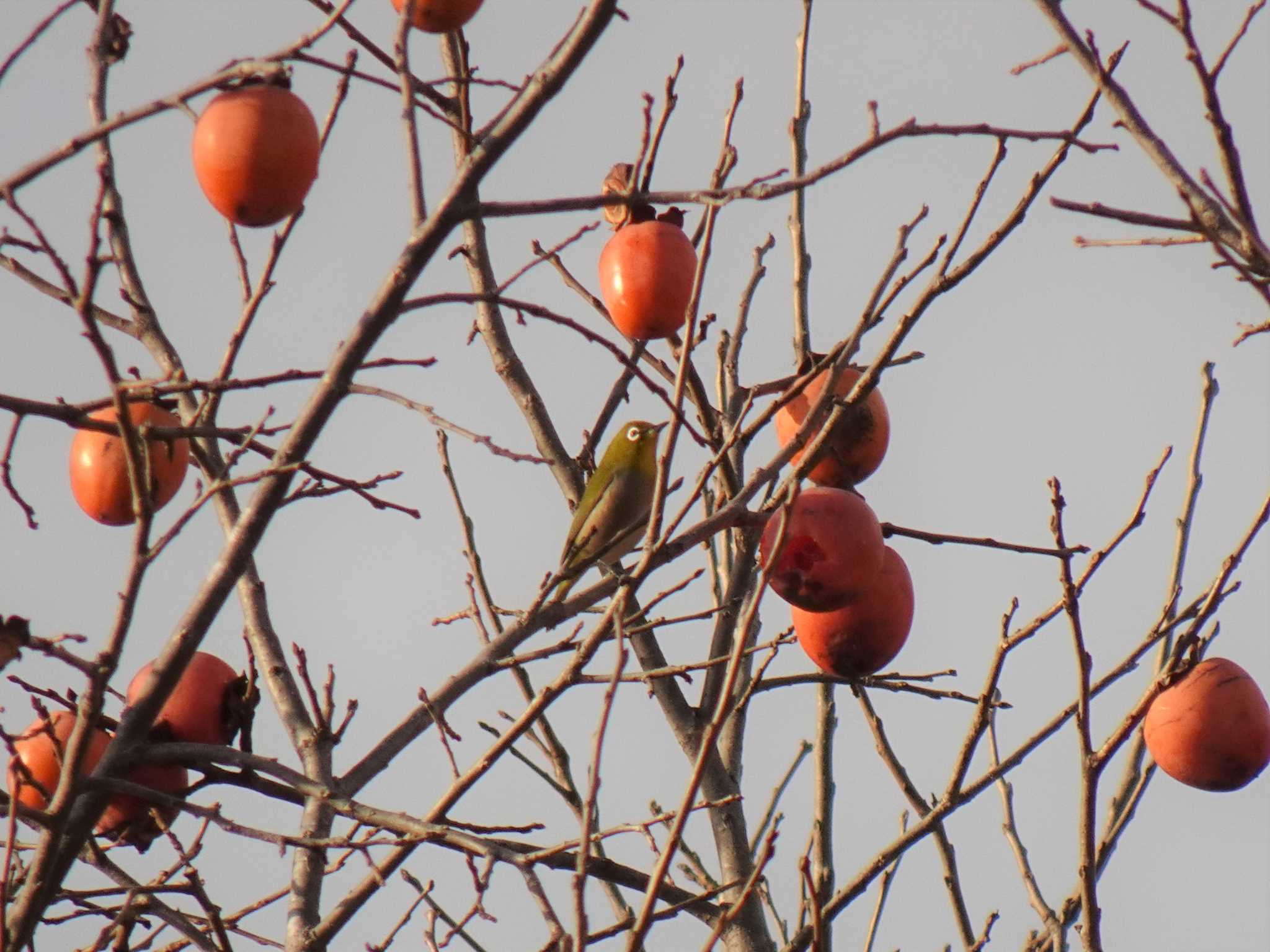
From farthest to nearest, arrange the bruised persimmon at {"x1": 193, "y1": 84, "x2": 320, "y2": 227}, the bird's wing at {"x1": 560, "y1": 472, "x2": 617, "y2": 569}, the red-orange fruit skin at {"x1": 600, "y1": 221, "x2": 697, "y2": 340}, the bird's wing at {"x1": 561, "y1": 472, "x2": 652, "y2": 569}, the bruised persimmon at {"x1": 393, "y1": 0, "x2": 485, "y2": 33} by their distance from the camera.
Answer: the bird's wing at {"x1": 560, "y1": 472, "x2": 617, "y2": 569}, the bird's wing at {"x1": 561, "y1": 472, "x2": 652, "y2": 569}, the red-orange fruit skin at {"x1": 600, "y1": 221, "x2": 697, "y2": 340}, the bruised persimmon at {"x1": 393, "y1": 0, "x2": 485, "y2": 33}, the bruised persimmon at {"x1": 193, "y1": 84, "x2": 320, "y2": 227}

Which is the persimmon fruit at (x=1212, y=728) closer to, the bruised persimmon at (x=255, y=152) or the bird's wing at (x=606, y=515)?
the bird's wing at (x=606, y=515)

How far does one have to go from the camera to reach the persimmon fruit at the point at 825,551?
306 centimetres

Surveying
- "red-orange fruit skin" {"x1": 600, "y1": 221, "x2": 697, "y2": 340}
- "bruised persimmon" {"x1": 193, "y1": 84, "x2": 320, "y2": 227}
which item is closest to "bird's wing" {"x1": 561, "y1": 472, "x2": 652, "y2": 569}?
"red-orange fruit skin" {"x1": 600, "y1": 221, "x2": 697, "y2": 340}

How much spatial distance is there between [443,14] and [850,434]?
1.37 m

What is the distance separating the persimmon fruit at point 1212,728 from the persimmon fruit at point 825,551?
0.82 m

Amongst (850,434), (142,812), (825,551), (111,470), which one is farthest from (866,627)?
(111,470)

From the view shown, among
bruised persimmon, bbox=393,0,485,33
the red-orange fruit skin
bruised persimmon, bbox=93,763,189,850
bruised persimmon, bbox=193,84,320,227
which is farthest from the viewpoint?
the red-orange fruit skin

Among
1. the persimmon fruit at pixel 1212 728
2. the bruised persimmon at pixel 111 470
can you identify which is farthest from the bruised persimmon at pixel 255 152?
the persimmon fruit at pixel 1212 728

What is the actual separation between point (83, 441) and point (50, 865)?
127 cm

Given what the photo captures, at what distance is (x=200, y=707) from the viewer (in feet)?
9.95

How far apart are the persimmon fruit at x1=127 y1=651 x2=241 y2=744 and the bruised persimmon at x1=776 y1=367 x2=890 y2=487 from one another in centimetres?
140

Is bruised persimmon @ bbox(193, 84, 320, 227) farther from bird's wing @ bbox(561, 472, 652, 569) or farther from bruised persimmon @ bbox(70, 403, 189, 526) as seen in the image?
bird's wing @ bbox(561, 472, 652, 569)

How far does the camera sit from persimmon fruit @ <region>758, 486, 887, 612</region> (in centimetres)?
306

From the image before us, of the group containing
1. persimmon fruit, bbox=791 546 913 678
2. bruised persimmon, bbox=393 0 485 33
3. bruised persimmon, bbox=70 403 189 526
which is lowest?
persimmon fruit, bbox=791 546 913 678
